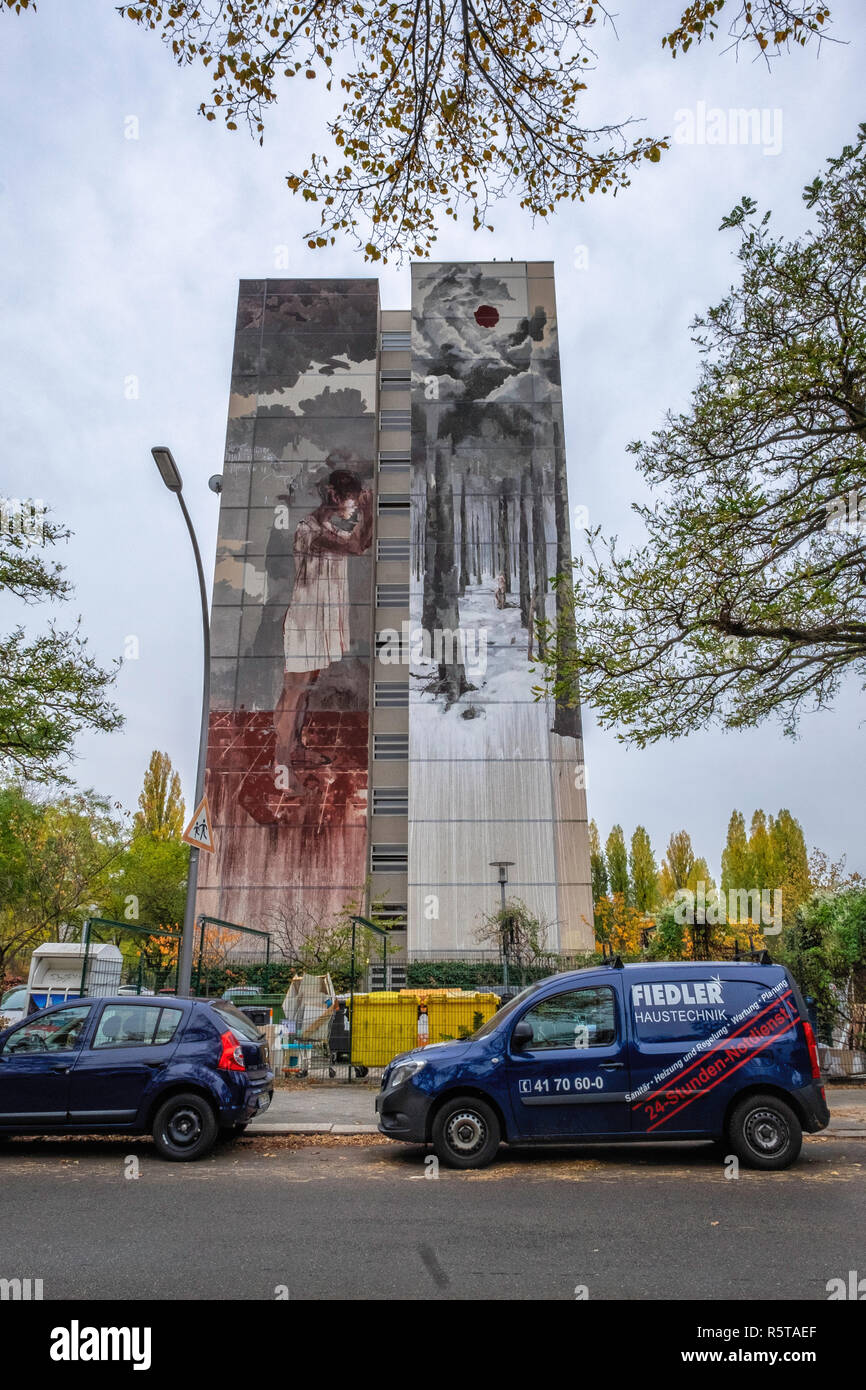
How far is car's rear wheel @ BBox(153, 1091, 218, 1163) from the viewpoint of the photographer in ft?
29.8

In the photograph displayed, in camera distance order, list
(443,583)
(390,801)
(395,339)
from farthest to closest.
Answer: (395,339) < (443,583) < (390,801)

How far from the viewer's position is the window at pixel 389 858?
34.7 meters

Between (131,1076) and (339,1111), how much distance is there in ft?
14.2

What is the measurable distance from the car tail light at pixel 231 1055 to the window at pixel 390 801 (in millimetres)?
25873

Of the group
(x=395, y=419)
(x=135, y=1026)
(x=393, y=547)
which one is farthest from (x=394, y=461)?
(x=135, y=1026)

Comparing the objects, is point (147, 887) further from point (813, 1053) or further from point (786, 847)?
point (786, 847)

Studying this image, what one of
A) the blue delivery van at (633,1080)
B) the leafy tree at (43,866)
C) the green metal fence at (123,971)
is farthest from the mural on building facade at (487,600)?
the blue delivery van at (633,1080)

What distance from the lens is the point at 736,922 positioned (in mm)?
22781

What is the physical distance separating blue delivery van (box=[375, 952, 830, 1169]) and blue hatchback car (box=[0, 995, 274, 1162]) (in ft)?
5.49

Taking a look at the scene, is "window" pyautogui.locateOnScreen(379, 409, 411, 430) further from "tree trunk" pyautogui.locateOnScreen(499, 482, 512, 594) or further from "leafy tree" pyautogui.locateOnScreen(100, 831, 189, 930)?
"leafy tree" pyautogui.locateOnScreen(100, 831, 189, 930)

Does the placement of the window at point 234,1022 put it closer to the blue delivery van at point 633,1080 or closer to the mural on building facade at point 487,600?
the blue delivery van at point 633,1080

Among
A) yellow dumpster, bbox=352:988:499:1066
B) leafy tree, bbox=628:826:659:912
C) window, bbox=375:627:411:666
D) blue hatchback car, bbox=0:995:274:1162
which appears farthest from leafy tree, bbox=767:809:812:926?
blue hatchback car, bbox=0:995:274:1162

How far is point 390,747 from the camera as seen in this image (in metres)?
36.1
